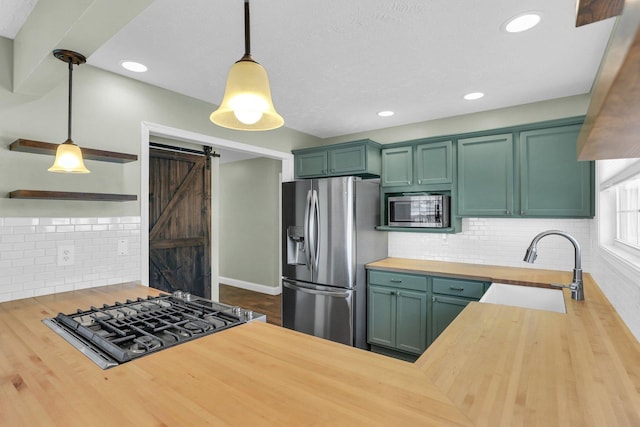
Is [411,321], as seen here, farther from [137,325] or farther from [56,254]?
[56,254]

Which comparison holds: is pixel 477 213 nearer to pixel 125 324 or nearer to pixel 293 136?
pixel 293 136

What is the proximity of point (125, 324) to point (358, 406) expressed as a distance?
3.54 feet

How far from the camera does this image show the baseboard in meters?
5.76

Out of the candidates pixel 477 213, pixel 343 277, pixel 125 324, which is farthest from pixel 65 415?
pixel 477 213

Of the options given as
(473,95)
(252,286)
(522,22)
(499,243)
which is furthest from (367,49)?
(252,286)

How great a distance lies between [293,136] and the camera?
410 centimetres

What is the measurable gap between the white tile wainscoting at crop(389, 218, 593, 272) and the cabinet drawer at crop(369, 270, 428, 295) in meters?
0.66

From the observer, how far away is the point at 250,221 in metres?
6.14

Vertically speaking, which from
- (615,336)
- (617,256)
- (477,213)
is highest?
(477,213)

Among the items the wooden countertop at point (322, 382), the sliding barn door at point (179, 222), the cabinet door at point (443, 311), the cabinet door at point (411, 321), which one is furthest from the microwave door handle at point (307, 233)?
the wooden countertop at point (322, 382)

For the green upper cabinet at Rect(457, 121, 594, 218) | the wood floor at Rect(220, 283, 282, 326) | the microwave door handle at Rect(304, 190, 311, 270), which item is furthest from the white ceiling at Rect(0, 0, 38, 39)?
the wood floor at Rect(220, 283, 282, 326)

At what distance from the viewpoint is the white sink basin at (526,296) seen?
243cm

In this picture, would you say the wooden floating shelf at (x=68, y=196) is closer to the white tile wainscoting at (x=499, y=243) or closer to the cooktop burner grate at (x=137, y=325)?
the cooktop burner grate at (x=137, y=325)

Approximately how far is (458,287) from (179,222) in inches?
129
